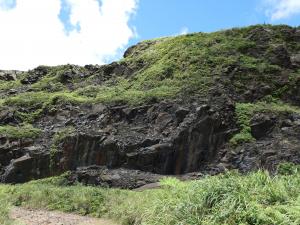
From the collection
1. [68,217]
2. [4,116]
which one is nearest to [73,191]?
[68,217]

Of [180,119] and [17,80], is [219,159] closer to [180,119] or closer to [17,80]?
[180,119]

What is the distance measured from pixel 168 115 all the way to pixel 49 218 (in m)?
10.8

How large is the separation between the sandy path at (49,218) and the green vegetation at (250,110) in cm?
985

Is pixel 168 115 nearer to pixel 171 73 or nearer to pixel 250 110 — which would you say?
pixel 250 110

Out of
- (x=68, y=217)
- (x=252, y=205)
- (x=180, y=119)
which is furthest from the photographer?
(x=180, y=119)

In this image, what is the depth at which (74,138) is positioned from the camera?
24.8 metres

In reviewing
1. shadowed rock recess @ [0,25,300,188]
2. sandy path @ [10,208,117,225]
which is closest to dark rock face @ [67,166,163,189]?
shadowed rock recess @ [0,25,300,188]

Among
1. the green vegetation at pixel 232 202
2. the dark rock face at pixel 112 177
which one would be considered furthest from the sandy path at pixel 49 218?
the dark rock face at pixel 112 177

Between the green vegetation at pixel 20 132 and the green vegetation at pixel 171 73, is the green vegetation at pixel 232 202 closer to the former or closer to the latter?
the green vegetation at pixel 171 73

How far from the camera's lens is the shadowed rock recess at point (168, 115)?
74.7 feet

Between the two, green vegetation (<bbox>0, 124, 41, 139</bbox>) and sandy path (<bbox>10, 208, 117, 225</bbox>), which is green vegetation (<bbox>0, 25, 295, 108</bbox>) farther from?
sandy path (<bbox>10, 208, 117, 225</bbox>)

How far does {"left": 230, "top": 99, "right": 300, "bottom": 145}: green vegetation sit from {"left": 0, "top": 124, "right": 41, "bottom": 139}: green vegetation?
10704 mm

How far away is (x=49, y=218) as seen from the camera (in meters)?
15.4

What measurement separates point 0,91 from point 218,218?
3124 cm
